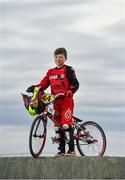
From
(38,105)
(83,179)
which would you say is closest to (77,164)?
(83,179)

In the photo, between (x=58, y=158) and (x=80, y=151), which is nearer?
(x=58, y=158)

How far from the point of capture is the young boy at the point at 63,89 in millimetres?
13289

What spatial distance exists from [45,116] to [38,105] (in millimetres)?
248

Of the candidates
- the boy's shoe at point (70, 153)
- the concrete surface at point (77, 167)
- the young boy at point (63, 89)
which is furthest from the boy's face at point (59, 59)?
the concrete surface at point (77, 167)

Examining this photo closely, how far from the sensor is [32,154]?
13102 mm

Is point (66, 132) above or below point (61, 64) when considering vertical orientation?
below

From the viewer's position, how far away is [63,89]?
43.7 feet

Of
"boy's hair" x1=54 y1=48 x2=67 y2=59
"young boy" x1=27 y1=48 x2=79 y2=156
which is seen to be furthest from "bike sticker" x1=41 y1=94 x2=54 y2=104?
"boy's hair" x1=54 y1=48 x2=67 y2=59

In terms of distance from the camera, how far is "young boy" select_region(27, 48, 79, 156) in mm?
13289

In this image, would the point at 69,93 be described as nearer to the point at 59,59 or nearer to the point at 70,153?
the point at 59,59

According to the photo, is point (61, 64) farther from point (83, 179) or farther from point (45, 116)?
point (83, 179)

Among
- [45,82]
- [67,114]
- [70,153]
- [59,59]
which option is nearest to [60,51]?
[59,59]

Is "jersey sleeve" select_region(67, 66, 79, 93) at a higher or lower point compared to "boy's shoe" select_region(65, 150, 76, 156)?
higher

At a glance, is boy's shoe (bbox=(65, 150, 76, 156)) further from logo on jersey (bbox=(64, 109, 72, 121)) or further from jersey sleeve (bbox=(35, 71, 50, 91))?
jersey sleeve (bbox=(35, 71, 50, 91))
